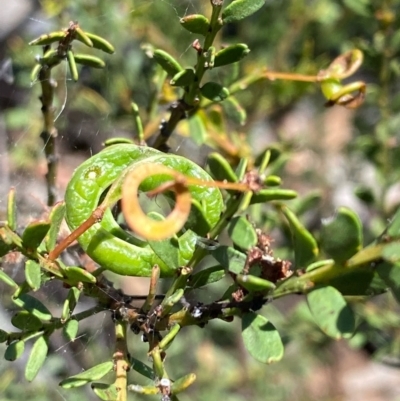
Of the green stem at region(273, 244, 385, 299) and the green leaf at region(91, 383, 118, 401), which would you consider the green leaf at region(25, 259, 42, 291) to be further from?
the green stem at region(273, 244, 385, 299)

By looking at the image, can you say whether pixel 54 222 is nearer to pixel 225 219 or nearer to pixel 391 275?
pixel 225 219

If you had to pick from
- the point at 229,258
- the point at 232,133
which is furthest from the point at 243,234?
the point at 232,133

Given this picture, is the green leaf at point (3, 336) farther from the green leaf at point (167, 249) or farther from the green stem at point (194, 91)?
the green stem at point (194, 91)

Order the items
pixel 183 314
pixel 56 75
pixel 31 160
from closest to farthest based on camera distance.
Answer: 1. pixel 183 314
2. pixel 56 75
3. pixel 31 160

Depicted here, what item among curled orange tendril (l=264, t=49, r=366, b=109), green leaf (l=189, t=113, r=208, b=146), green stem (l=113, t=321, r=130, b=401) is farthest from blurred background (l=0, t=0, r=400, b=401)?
green stem (l=113, t=321, r=130, b=401)

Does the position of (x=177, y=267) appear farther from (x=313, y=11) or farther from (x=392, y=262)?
(x=313, y=11)

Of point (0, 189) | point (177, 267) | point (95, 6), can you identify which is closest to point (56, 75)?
point (0, 189)
